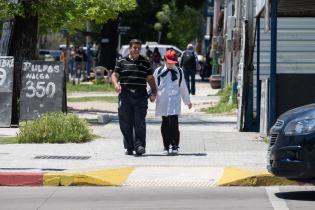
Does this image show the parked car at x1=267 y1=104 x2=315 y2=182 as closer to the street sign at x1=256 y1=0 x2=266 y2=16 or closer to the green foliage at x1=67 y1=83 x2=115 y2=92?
the street sign at x1=256 y1=0 x2=266 y2=16

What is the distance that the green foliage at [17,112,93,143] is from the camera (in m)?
16.3

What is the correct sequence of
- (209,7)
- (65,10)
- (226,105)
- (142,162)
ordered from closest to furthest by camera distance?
(142,162) < (65,10) < (226,105) < (209,7)

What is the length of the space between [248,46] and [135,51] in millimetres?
5195

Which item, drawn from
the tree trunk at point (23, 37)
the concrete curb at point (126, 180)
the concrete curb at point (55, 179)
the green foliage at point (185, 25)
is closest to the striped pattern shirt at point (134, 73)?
the concrete curb at point (126, 180)

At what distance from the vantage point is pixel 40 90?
19.2 metres

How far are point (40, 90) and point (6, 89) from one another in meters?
0.73

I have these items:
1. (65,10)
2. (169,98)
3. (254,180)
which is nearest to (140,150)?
(169,98)

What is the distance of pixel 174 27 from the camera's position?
244 ft

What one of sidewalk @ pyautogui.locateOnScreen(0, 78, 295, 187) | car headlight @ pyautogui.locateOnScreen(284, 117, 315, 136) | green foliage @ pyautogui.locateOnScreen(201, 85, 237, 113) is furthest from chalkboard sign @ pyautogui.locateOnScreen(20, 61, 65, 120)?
car headlight @ pyautogui.locateOnScreen(284, 117, 315, 136)

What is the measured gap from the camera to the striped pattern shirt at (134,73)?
14.5 meters

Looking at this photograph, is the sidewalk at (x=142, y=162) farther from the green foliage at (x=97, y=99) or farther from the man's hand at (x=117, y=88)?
the green foliage at (x=97, y=99)

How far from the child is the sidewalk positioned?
337 mm

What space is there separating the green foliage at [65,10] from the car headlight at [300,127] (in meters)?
10.4

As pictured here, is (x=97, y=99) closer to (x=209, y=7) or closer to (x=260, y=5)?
(x=260, y=5)
